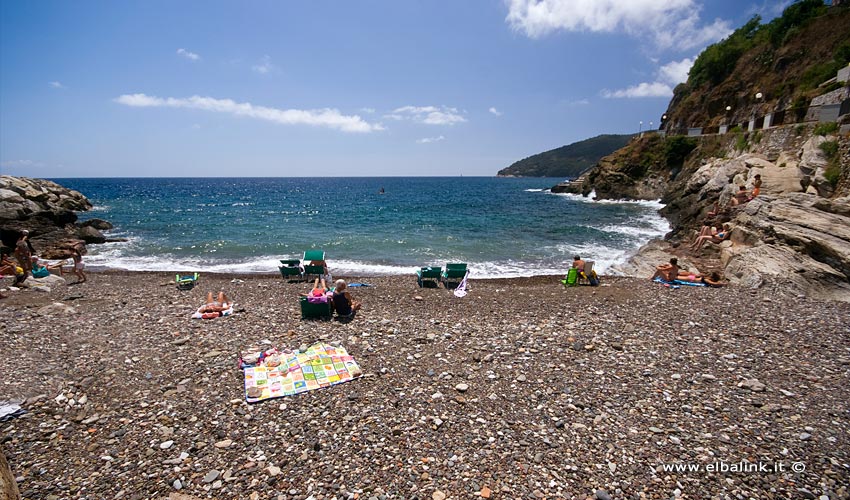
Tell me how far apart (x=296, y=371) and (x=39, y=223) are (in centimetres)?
3273

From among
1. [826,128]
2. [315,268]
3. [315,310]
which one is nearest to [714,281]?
[826,128]

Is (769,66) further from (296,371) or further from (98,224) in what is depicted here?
(98,224)

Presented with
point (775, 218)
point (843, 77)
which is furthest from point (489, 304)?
point (843, 77)

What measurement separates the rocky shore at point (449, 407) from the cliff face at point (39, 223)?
16990 millimetres

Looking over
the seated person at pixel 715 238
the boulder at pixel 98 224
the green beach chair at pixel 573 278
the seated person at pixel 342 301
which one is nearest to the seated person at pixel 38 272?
the seated person at pixel 342 301

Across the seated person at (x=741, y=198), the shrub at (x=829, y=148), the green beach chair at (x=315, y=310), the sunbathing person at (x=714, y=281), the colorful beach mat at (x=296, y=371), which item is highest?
the shrub at (x=829, y=148)

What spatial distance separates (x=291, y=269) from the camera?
1605 centimetres

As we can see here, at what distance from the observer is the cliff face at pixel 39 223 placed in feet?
74.8

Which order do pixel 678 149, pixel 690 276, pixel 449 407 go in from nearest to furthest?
pixel 449 407
pixel 690 276
pixel 678 149

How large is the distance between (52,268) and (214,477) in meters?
19.1

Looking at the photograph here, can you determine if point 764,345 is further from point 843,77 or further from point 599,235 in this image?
point 843,77

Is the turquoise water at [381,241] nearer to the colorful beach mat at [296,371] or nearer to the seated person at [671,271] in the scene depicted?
the seated person at [671,271]

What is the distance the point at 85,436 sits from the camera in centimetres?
573

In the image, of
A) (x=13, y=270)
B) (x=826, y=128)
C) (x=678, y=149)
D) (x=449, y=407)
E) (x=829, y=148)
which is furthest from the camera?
(x=678, y=149)
